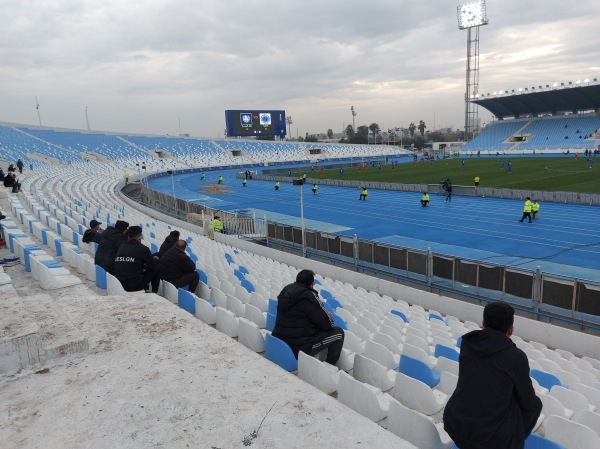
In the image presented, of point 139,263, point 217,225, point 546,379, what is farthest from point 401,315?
point 217,225

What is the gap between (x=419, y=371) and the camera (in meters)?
4.55

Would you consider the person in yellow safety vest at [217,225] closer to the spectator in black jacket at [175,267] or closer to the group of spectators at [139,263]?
the group of spectators at [139,263]

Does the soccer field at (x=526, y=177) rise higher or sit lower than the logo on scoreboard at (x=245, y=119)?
lower

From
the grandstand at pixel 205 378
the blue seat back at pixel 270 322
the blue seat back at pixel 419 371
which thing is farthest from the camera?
the blue seat back at pixel 270 322

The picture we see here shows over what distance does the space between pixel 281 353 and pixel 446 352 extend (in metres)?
2.61

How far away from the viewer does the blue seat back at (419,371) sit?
4547 millimetres

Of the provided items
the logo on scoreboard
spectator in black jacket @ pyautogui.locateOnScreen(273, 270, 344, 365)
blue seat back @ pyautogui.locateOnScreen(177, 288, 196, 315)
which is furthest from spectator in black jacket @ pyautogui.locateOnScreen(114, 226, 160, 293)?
the logo on scoreboard

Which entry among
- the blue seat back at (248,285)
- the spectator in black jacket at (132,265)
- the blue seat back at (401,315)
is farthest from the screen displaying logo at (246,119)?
the spectator in black jacket at (132,265)

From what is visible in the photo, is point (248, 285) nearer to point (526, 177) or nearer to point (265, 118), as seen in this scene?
point (526, 177)

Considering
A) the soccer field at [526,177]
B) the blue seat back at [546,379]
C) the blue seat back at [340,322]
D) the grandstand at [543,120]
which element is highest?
the grandstand at [543,120]

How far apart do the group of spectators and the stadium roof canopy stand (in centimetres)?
8294

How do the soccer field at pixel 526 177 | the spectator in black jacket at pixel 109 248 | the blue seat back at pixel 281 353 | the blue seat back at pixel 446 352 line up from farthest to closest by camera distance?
the soccer field at pixel 526 177 < the spectator in black jacket at pixel 109 248 < the blue seat back at pixel 446 352 < the blue seat back at pixel 281 353

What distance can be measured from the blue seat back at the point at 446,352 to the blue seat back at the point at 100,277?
5183 millimetres

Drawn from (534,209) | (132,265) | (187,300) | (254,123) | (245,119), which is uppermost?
(245,119)
